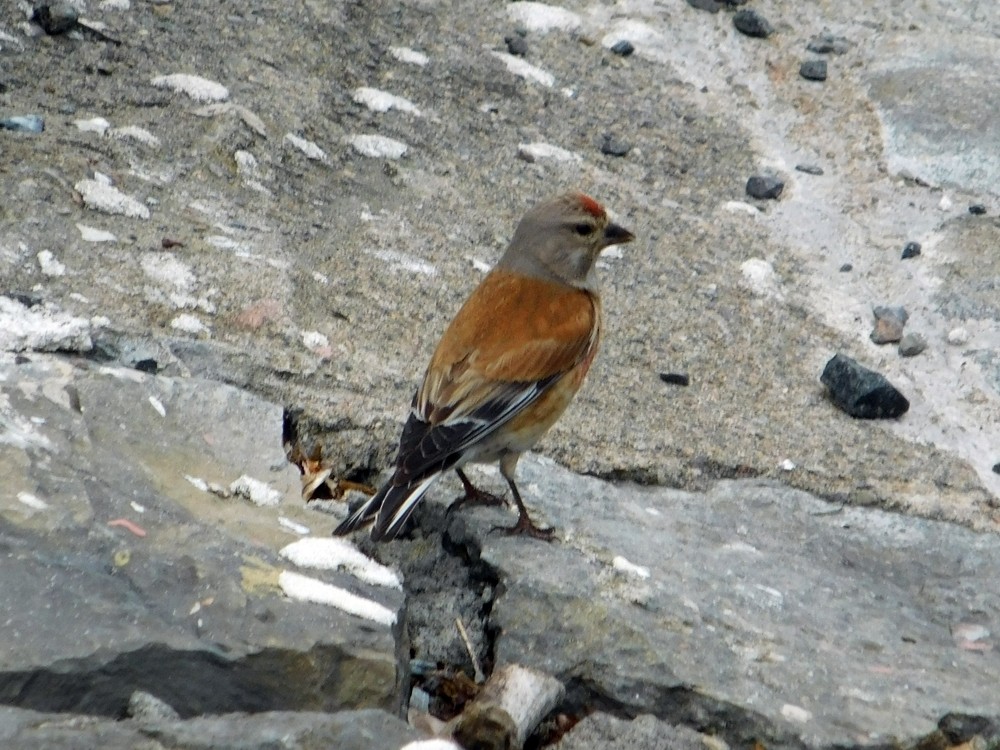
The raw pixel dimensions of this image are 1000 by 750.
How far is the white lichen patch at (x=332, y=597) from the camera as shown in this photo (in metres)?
2.98

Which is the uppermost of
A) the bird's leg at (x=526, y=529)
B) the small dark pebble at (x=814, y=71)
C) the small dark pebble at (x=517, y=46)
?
the small dark pebble at (x=814, y=71)

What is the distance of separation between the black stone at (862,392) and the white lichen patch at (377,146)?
6.19 feet

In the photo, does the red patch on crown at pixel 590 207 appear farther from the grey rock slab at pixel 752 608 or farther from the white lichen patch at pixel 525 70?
the white lichen patch at pixel 525 70

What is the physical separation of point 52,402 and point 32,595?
0.84 metres

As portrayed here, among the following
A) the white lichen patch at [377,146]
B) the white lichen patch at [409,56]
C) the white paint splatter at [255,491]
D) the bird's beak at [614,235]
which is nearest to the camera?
the white paint splatter at [255,491]

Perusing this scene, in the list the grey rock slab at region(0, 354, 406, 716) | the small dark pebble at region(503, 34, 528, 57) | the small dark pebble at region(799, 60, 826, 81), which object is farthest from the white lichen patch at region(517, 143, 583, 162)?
the grey rock slab at region(0, 354, 406, 716)

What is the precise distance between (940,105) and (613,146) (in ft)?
4.74

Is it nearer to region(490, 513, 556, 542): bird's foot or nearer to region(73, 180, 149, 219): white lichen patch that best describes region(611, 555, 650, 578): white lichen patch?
region(490, 513, 556, 542): bird's foot

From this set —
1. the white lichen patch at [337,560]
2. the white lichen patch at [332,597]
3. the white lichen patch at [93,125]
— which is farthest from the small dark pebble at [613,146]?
the white lichen patch at [332,597]

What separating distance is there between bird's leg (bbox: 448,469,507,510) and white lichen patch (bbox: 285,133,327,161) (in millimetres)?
1599

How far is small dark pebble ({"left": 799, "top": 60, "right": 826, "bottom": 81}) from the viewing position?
6211 mm

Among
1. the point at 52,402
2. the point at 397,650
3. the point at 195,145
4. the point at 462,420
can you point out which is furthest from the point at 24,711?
the point at 195,145

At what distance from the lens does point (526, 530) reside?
12.4 feet

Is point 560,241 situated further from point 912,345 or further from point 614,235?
point 912,345
